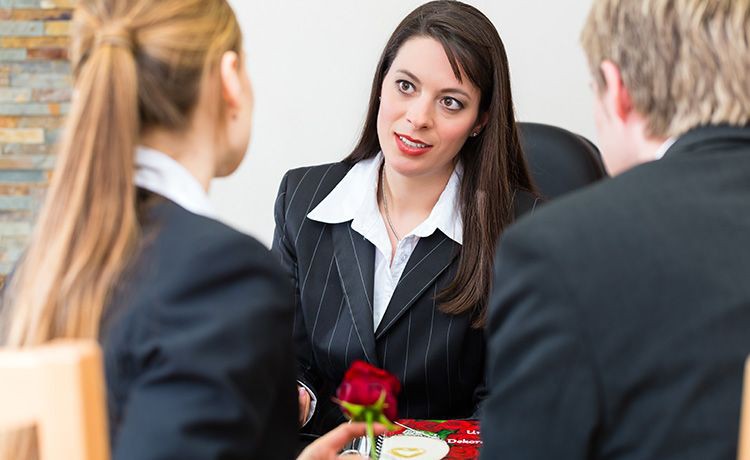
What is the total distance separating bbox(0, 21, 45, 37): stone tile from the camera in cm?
272

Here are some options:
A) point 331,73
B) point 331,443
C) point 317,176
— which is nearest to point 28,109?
point 331,73

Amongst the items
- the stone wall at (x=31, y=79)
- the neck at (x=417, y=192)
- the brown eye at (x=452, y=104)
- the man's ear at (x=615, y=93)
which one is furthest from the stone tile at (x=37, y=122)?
the man's ear at (x=615, y=93)

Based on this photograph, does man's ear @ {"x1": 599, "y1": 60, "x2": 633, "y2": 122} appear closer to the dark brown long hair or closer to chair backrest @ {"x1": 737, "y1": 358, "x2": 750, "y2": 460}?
chair backrest @ {"x1": 737, "y1": 358, "x2": 750, "y2": 460}

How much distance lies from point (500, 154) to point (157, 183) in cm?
102

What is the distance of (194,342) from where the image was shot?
0.88 m

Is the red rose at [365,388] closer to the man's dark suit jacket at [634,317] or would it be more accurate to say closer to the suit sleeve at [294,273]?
the man's dark suit jacket at [634,317]

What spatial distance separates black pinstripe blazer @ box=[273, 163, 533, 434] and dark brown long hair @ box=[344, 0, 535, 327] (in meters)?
0.04

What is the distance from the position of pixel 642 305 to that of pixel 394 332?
911mm

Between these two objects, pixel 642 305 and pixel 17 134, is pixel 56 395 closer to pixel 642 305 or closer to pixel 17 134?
pixel 642 305

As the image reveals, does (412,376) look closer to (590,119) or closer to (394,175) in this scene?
(394,175)

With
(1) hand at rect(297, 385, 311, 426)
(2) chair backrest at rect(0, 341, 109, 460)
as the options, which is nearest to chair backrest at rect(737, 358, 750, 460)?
(2) chair backrest at rect(0, 341, 109, 460)

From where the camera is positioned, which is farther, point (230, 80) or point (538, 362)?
point (230, 80)

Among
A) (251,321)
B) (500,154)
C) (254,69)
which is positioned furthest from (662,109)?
(254,69)

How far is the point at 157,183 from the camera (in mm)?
1006
